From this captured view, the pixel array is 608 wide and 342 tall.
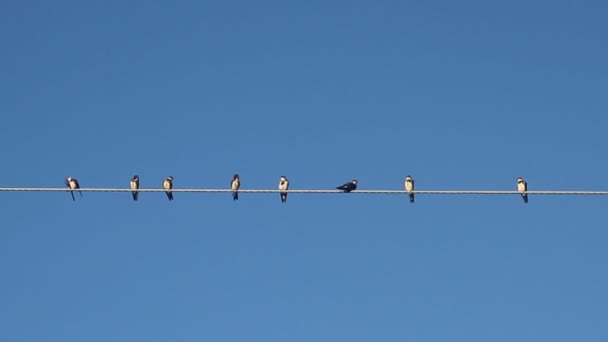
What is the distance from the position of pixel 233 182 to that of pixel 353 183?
428 centimetres

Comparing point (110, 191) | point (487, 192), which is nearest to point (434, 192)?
point (487, 192)

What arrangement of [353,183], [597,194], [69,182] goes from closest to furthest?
[597,194] → [353,183] → [69,182]

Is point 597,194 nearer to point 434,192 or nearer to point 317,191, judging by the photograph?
point 434,192

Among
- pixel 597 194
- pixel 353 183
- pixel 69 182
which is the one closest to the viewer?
pixel 597 194

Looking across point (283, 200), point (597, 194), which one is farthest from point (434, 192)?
point (283, 200)

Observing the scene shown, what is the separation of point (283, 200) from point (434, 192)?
10.2 meters

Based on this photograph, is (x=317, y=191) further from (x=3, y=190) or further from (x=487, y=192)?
(x=3, y=190)

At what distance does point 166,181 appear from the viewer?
38031 millimetres

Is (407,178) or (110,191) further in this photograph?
(407,178)

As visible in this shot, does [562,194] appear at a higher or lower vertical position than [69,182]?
lower

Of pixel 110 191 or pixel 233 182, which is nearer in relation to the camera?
pixel 110 191

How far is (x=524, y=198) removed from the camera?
3478cm

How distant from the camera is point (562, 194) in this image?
25156 millimetres

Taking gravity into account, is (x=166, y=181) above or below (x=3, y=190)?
above
